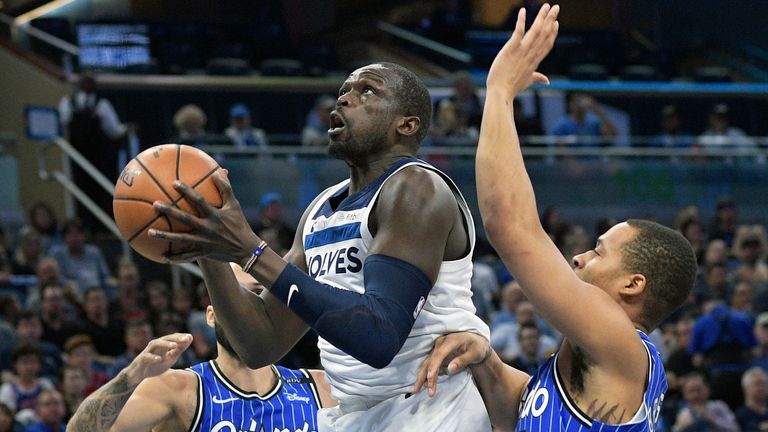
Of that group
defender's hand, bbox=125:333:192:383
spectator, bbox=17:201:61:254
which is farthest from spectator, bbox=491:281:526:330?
defender's hand, bbox=125:333:192:383

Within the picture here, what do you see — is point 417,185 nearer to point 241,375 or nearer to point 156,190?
point 156,190

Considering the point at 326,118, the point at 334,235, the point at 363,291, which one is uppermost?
the point at 334,235

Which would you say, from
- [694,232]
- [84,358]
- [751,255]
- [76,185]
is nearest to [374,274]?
[84,358]

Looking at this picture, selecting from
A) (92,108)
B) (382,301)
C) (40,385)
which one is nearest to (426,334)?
(382,301)

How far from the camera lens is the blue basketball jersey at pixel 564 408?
369 centimetres

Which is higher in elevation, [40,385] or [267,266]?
[267,266]

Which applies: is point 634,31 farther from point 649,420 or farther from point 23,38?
point 649,420

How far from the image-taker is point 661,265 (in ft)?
12.4

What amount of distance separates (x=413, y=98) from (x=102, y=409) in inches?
72.9

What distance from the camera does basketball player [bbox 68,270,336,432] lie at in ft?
16.1

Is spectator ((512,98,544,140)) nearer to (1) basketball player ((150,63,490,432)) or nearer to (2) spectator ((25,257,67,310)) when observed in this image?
(2) spectator ((25,257,67,310))

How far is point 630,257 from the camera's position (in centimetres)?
381

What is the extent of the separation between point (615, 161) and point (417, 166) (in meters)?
10.8

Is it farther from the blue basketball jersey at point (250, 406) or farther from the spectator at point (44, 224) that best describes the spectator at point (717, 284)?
the blue basketball jersey at point (250, 406)
